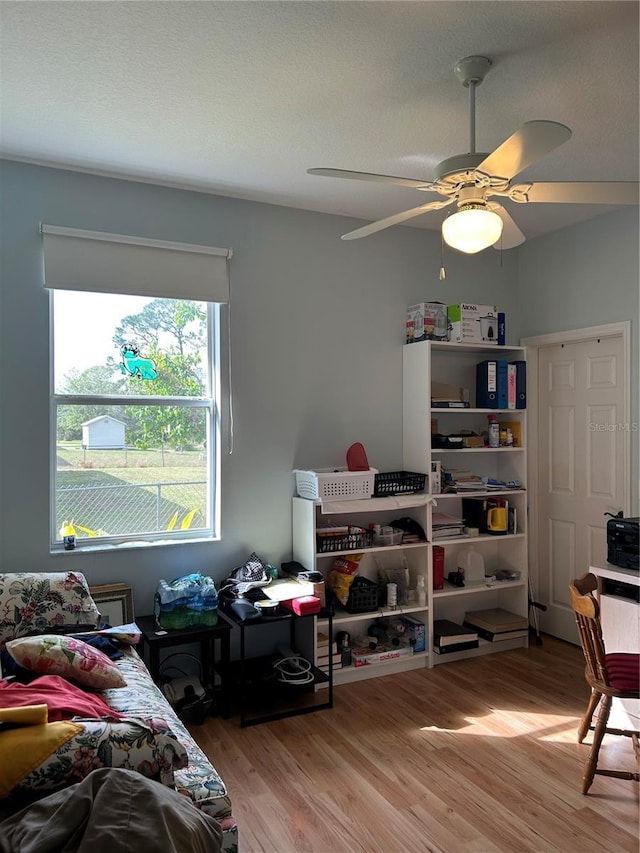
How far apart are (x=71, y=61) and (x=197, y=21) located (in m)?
0.55

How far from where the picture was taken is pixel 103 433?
338 cm

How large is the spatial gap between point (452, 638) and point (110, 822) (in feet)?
10.0

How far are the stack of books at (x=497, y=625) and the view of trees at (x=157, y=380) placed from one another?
223 centimetres

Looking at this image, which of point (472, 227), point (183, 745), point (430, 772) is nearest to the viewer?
point (183, 745)

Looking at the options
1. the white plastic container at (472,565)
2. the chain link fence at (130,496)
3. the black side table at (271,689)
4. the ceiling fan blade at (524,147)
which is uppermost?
the ceiling fan blade at (524,147)

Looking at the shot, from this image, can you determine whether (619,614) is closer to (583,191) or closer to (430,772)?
(430,772)

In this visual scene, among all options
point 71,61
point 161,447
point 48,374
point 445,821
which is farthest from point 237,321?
point 445,821

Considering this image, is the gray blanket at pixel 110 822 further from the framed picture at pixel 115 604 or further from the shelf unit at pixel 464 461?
the shelf unit at pixel 464 461

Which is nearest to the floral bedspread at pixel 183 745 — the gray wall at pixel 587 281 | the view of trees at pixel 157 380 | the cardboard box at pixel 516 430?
the view of trees at pixel 157 380

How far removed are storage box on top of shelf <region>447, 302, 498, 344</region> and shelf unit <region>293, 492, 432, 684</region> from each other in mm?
1080

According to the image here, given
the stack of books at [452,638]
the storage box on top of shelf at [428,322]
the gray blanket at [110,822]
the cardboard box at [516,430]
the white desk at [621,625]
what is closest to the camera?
the gray blanket at [110,822]

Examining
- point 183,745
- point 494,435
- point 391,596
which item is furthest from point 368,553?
point 183,745

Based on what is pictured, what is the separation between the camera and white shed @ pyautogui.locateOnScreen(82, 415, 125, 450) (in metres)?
3.34

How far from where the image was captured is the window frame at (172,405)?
127 inches
